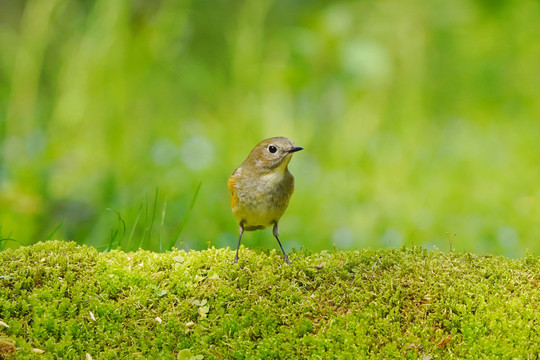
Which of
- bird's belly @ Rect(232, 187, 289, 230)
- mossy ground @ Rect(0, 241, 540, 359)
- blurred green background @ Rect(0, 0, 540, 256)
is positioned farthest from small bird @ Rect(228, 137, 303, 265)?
blurred green background @ Rect(0, 0, 540, 256)

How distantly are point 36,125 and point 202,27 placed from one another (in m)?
2.69

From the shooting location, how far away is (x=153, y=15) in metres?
7.88

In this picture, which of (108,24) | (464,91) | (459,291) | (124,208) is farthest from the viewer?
(464,91)

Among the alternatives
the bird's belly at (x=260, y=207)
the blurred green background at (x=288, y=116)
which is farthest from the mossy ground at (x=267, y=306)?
the blurred green background at (x=288, y=116)

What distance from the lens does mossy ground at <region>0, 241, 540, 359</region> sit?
115 inches

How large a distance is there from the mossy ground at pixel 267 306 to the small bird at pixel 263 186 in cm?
45

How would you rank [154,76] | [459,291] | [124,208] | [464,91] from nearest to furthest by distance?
1. [459,291]
2. [124,208]
3. [154,76]
4. [464,91]

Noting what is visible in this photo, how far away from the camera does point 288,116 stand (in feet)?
23.1

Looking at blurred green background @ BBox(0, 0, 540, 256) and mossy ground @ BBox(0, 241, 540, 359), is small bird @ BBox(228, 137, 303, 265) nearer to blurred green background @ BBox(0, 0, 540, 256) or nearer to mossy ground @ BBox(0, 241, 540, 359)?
mossy ground @ BBox(0, 241, 540, 359)

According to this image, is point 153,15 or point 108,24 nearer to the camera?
point 108,24

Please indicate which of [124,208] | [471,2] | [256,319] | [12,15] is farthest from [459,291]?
[12,15]

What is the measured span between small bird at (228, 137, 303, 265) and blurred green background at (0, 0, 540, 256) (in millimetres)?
1177

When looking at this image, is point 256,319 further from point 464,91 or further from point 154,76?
point 464,91

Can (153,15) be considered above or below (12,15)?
below
